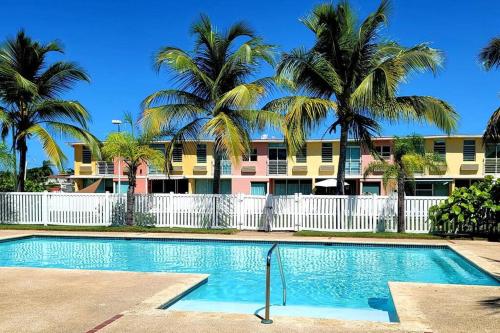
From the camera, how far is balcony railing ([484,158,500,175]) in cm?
3562

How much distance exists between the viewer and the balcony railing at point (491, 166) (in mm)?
35625

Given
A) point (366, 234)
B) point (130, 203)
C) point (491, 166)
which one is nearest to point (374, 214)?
point (366, 234)

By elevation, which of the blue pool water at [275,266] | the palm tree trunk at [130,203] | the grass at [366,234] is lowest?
the blue pool water at [275,266]

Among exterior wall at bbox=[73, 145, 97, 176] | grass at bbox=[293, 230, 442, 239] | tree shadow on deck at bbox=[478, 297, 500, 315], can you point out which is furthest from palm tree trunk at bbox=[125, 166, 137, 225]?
exterior wall at bbox=[73, 145, 97, 176]

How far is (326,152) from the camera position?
124ft

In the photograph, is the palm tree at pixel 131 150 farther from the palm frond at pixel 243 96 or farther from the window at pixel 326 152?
the window at pixel 326 152

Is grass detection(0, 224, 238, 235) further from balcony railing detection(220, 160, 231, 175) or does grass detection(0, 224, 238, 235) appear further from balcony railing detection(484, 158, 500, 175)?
balcony railing detection(484, 158, 500, 175)

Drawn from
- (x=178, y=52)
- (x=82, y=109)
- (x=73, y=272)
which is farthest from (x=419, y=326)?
(x=82, y=109)

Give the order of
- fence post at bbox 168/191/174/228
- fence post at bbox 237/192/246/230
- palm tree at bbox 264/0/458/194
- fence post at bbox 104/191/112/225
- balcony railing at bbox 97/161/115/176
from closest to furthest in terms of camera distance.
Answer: palm tree at bbox 264/0/458/194 < fence post at bbox 237/192/246/230 < fence post at bbox 168/191/174/228 < fence post at bbox 104/191/112/225 < balcony railing at bbox 97/161/115/176

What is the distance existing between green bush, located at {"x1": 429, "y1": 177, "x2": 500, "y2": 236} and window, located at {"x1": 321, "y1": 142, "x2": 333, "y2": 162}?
20.8m

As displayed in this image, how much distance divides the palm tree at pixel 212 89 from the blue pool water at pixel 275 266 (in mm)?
4440

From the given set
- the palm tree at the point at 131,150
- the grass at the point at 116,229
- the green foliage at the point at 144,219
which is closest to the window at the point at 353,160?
the grass at the point at 116,229

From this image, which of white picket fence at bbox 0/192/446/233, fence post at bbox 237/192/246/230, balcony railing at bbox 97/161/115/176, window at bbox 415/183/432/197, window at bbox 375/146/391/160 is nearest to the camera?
white picket fence at bbox 0/192/446/233

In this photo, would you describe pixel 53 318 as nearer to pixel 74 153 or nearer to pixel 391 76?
pixel 391 76
